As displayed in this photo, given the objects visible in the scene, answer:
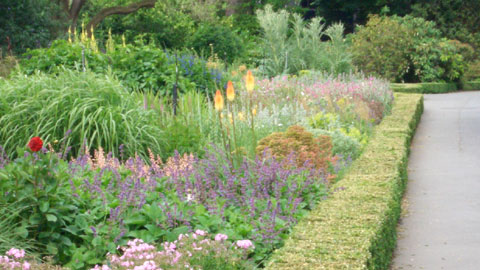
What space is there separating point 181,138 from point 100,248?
330 centimetres

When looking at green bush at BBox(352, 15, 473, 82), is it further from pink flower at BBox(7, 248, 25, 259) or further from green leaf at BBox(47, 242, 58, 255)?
pink flower at BBox(7, 248, 25, 259)

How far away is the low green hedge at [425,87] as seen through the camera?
20922 mm

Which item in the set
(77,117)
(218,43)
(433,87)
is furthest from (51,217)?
(433,87)

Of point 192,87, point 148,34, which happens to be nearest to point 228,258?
point 192,87

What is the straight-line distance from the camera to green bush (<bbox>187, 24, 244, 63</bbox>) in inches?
732

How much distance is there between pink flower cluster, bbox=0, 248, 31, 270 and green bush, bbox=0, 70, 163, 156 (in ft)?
9.89

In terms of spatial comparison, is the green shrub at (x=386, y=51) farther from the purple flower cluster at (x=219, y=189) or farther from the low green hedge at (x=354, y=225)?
the purple flower cluster at (x=219, y=189)

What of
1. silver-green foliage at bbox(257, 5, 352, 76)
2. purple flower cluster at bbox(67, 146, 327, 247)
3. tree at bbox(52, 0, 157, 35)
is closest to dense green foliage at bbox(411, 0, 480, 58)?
tree at bbox(52, 0, 157, 35)

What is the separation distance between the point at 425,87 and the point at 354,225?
65.4 ft

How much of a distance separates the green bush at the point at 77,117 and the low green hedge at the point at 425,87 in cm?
1488

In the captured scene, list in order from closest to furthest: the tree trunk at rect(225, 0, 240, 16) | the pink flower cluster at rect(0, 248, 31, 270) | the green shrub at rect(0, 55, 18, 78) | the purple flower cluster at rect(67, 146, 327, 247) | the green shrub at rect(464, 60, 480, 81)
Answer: the pink flower cluster at rect(0, 248, 31, 270), the purple flower cluster at rect(67, 146, 327, 247), the green shrub at rect(0, 55, 18, 78), the green shrub at rect(464, 60, 480, 81), the tree trunk at rect(225, 0, 240, 16)

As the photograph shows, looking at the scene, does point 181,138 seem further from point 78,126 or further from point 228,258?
point 228,258

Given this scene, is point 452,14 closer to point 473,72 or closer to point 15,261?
point 473,72

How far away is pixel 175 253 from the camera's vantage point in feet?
11.5
